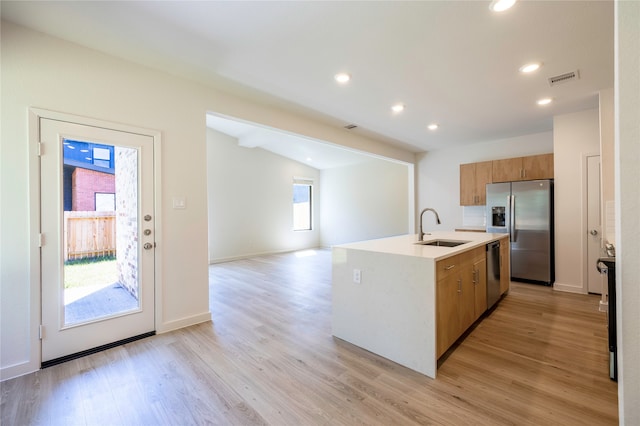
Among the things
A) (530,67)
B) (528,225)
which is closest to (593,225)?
(528,225)

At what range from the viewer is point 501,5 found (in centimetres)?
180

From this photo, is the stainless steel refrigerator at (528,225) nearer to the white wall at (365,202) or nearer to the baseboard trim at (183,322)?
the white wall at (365,202)

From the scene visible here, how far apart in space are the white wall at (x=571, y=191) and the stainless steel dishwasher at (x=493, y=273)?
5.62 feet

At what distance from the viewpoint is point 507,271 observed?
3.84 metres

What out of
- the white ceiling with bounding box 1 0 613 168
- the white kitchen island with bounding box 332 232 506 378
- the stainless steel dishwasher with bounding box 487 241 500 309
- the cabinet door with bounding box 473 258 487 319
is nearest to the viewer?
the white ceiling with bounding box 1 0 613 168

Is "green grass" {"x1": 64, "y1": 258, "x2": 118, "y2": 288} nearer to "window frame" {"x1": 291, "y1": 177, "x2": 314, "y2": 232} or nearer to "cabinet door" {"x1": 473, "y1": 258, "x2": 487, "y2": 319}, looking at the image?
"cabinet door" {"x1": 473, "y1": 258, "x2": 487, "y2": 319}

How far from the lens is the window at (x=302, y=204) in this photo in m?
8.77

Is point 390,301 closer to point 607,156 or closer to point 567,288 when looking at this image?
point 607,156

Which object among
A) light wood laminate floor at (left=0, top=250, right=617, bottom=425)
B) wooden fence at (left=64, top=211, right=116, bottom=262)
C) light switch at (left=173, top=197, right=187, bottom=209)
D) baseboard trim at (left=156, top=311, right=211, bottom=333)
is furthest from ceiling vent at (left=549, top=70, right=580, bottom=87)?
wooden fence at (left=64, top=211, right=116, bottom=262)

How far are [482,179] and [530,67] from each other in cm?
292

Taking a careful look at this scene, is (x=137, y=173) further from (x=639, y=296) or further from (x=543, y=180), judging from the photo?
(x=543, y=180)

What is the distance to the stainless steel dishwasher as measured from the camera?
3.08 meters

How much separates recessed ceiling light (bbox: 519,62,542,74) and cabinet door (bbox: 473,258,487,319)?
197 centimetres

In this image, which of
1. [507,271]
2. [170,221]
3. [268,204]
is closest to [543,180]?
[507,271]
